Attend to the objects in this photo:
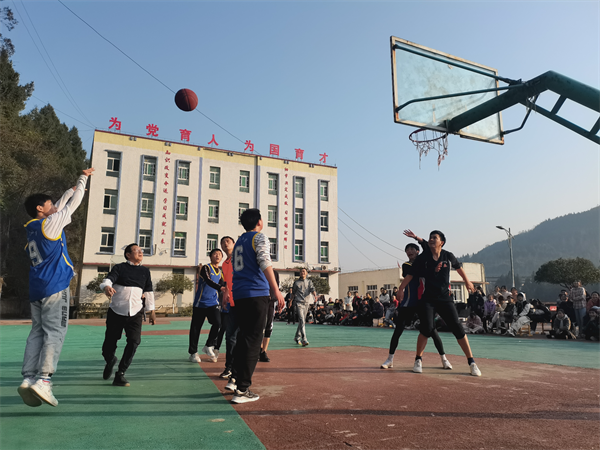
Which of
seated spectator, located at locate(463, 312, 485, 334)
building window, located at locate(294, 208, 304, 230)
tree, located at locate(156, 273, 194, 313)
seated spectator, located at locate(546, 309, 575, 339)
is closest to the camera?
seated spectator, located at locate(546, 309, 575, 339)

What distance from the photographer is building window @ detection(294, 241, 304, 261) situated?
41.1 m

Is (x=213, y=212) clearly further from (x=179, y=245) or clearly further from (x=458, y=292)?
(x=458, y=292)

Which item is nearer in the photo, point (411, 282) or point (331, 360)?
point (411, 282)

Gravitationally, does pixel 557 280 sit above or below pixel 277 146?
below

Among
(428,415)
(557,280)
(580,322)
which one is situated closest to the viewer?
(428,415)

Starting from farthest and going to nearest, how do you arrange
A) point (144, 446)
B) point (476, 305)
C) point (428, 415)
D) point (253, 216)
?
1. point (476, 305)
2. point (253, 216)
3. point (428, 415)
4. point (144, 446)

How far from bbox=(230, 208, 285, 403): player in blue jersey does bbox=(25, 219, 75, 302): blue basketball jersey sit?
5.58ft

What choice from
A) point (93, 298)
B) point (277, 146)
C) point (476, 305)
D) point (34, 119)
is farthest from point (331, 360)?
point (34, 119)

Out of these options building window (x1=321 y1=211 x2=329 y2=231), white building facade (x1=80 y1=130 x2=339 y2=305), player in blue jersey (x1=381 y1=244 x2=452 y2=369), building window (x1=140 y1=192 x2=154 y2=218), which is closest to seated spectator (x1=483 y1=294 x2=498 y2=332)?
player in blue jersey (x1=381 y1=244 x2=452 y2=369)

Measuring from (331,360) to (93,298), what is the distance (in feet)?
104

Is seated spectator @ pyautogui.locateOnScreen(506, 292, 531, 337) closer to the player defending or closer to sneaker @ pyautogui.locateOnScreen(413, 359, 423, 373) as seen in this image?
the player defending

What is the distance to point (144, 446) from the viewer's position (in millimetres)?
2836

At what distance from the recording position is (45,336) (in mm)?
3859

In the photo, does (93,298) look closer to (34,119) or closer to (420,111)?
(34,119)
